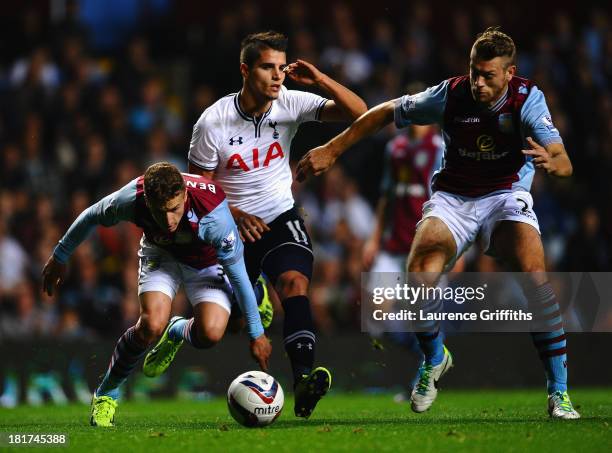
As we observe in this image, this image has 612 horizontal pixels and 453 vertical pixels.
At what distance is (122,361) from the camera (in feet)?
25.4

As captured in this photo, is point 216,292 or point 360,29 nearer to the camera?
point 216,292

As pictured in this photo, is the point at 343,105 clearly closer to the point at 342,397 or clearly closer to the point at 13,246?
the point at 342,397

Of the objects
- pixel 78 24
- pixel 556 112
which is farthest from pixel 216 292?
pixel 78 24

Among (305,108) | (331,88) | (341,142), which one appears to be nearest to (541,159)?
(341,142)

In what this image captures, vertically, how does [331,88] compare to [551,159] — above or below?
above

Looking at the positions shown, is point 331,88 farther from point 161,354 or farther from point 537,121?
point 161,354

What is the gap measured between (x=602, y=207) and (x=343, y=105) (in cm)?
582

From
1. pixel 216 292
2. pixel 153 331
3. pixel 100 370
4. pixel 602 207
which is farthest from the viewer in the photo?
pixel 602 207

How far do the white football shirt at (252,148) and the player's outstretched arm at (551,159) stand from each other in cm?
188

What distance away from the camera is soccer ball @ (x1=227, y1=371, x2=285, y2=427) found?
23.1 feet

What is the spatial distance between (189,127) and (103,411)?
22.7ft

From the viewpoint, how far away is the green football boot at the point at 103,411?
769 centimetres

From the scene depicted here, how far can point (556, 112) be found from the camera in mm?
13414

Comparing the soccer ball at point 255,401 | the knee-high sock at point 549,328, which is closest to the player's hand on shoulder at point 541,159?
the knee-high sock at point 549,328
